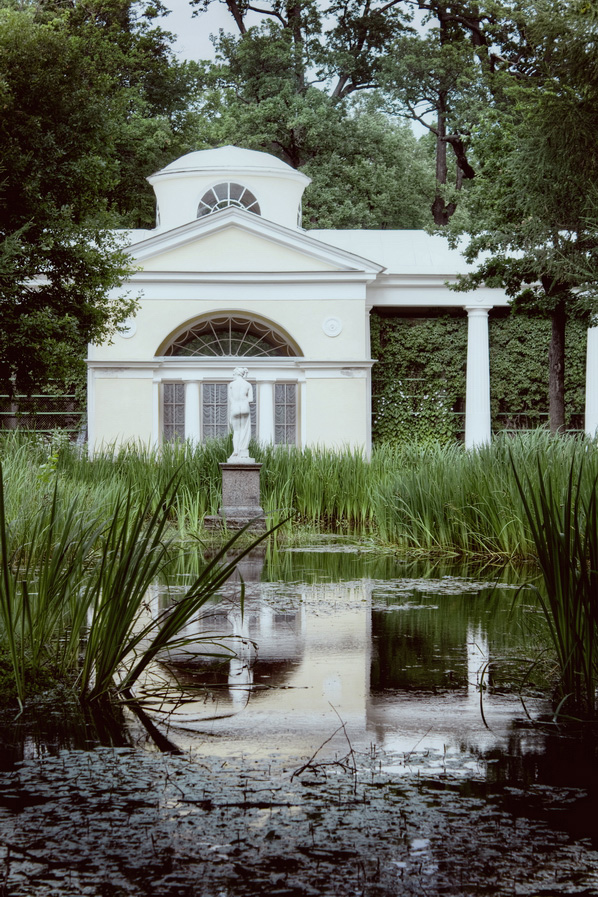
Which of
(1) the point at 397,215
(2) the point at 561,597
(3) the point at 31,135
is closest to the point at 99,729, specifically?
(2) the point at 561,597

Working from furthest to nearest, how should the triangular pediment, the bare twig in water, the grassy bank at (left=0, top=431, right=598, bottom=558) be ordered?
the triangular pediment
the grassy bank at (left=0, top=431, right=598, bottom=558)
the bare twig in water

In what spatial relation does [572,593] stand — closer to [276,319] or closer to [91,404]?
[276,319]

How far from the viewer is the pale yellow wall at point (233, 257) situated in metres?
24.4

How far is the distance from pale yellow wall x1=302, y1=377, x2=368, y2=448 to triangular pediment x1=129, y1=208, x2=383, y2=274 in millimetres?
2585

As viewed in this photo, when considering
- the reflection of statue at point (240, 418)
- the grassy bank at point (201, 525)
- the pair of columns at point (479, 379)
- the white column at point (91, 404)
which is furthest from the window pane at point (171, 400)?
the reflection of statue at point (240, 418)

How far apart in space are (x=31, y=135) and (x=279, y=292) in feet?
37.2

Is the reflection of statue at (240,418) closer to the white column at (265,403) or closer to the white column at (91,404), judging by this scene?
the white column at (265,403)

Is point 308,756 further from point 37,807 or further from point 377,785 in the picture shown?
point 37,807

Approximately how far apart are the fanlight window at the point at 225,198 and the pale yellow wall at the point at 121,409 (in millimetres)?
5336

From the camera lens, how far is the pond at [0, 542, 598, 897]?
2688 mm

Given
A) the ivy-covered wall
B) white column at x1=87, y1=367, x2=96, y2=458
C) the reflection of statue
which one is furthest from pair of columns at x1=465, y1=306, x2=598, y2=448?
the reflection of statue

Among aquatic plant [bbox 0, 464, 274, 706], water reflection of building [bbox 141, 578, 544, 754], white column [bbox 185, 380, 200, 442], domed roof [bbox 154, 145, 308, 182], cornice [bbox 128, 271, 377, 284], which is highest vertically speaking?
domed roof [bbox 154, 145, 308, 182]

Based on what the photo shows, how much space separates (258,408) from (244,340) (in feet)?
5.53

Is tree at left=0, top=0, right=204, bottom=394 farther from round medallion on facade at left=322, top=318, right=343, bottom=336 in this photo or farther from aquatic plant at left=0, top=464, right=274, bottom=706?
round medallion on facade at left=322, top=318, right=343, bottom=336
